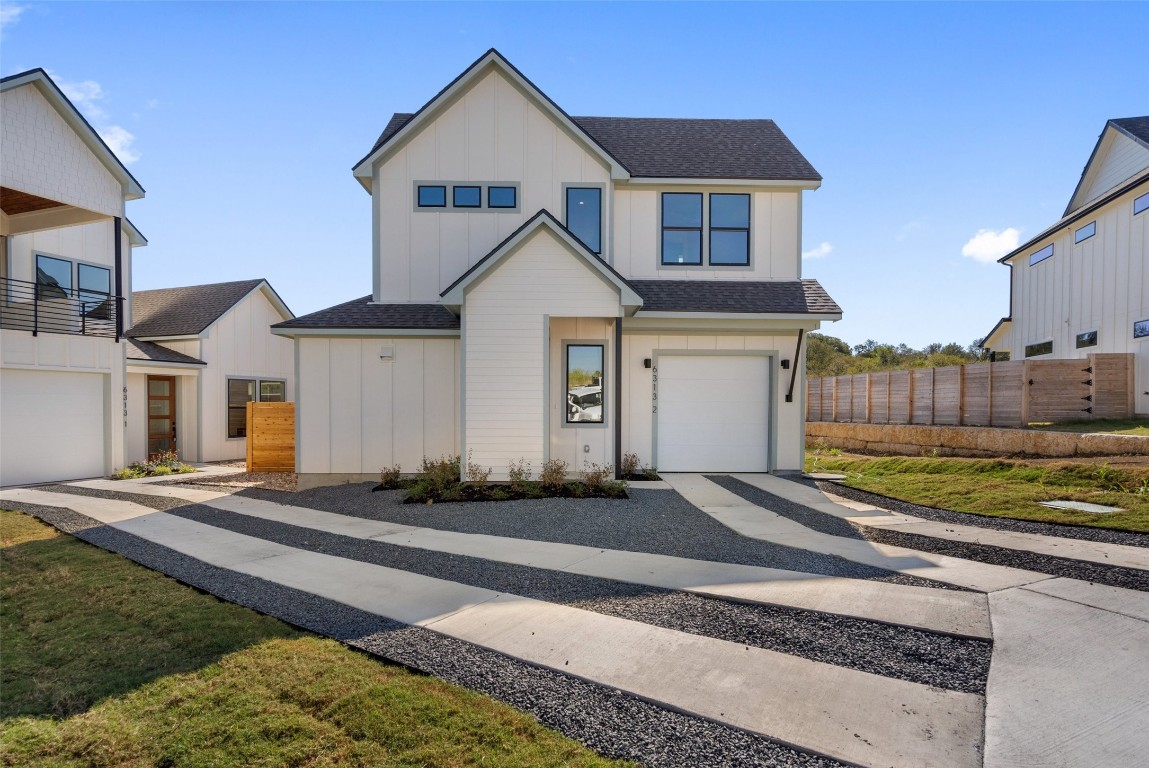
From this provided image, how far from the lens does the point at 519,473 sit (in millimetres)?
10711

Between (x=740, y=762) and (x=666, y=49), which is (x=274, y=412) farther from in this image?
(x=740, y=762)

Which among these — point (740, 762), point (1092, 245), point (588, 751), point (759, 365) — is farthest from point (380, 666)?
point (1092, 245)

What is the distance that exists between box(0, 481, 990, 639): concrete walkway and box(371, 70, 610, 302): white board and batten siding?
5.99m

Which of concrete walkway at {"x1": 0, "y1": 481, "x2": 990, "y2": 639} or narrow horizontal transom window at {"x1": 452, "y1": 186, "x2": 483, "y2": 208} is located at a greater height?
narrow horizontal transom window at {"x1": 452, "y1": 186, "x2": 483, "y2": 208}

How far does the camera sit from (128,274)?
15.9 m

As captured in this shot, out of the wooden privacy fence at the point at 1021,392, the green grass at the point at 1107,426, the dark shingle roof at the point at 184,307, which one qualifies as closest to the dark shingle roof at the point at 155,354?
the dark shingle roof at the point at 184,307

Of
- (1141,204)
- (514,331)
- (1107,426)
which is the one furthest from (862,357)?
(514,331)

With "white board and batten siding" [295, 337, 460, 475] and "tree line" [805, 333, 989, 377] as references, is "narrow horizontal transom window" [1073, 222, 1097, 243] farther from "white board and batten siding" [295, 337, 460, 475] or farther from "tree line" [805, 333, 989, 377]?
"white board and batten siding" [295, 337, 460, 475]

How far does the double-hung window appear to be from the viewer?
18375 millimetres

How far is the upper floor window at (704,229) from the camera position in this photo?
1312 centimetres

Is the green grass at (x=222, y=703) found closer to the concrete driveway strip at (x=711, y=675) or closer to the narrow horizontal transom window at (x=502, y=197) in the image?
the concrete driveway strip at (x=711, y=675)

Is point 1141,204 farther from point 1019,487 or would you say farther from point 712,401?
point 712,401

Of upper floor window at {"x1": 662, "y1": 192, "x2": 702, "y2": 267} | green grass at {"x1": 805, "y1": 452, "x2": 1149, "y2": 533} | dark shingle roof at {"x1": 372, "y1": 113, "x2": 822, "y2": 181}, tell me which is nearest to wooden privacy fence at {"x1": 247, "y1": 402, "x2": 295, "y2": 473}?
dark shingle roof at {"x1": 372, "y1": 113, "x2": 822, "y2": 181}

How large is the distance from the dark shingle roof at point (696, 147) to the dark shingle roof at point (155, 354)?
9085 mm
